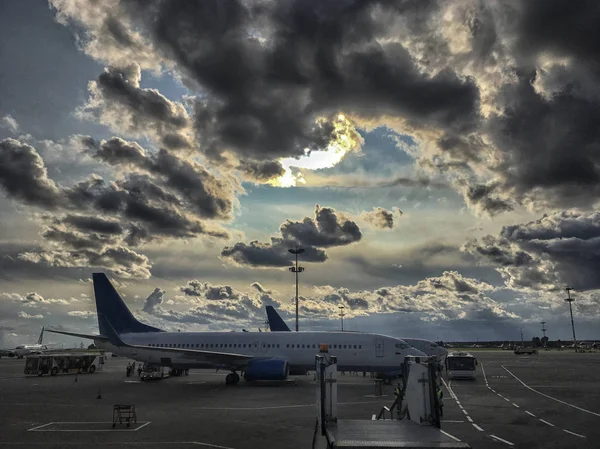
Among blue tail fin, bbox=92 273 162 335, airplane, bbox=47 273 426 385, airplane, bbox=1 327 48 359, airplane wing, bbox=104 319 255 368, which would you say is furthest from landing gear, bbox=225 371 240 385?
airplane, bbox=1 327 48 359

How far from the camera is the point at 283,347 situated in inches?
1671

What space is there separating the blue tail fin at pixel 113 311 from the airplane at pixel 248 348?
11 centimetres

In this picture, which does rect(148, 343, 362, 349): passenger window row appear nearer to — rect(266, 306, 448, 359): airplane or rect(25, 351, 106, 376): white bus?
rect(266, 306, 448, 359): airplane

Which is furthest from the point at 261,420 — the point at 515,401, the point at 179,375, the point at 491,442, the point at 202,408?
the point at 179,375

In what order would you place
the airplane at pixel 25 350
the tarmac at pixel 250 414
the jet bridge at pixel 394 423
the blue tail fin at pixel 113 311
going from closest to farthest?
the jet bridge at pixel 394 423 < the tarmac at pixel 250 414 < the blue tail fin at pixel 113 311 < the airplane at pixel 25 350

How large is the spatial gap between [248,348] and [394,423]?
36538 millimetres

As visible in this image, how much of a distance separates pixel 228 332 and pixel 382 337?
15837 millimetres

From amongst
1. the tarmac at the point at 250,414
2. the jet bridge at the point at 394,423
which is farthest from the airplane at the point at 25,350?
the jet bridge at the point at 394,423

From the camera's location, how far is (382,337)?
41156 millimetres

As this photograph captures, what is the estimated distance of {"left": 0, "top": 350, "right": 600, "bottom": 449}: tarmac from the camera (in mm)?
18625

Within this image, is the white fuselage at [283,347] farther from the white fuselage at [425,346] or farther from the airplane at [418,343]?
the white fuselage at [425,346]

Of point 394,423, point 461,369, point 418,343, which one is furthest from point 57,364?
point 394,423

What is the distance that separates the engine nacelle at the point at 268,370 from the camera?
39875mm

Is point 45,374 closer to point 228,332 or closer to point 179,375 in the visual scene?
point 179,375
